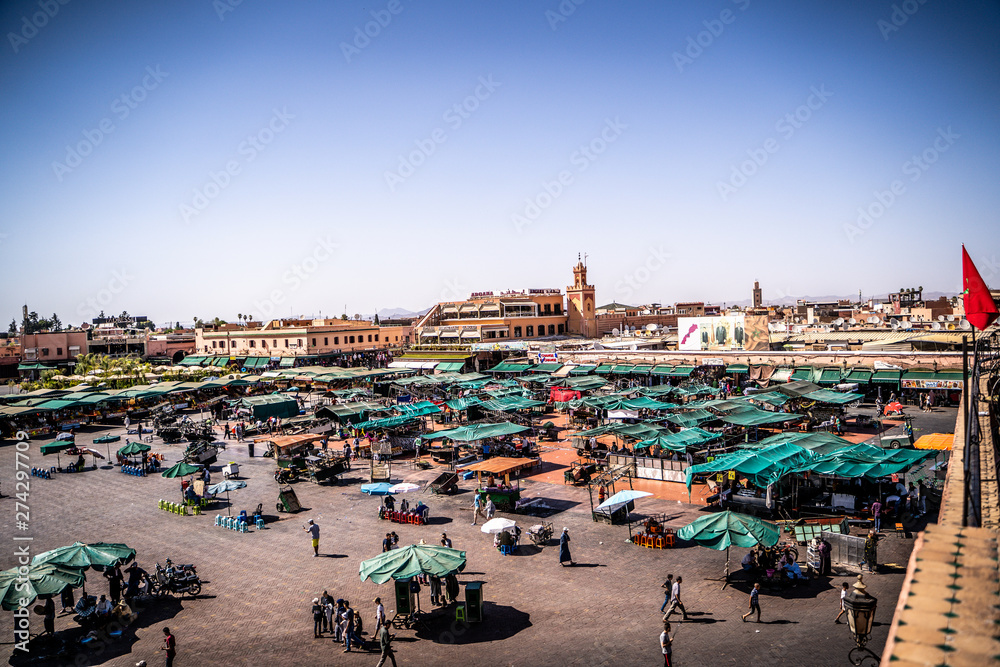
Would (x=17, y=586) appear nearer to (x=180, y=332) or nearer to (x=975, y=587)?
(x=975, y=587)

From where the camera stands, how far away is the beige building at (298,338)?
6725 centimetres

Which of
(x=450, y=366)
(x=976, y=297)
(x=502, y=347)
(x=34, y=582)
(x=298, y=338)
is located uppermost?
(x=976, y=297)

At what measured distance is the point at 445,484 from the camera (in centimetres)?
2220

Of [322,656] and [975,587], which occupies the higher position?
[975,587]

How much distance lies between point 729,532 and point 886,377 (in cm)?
2897

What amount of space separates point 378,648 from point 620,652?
14.7ft

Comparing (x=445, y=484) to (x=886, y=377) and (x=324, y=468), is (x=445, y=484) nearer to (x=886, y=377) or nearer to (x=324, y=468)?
(x=324, y=468)

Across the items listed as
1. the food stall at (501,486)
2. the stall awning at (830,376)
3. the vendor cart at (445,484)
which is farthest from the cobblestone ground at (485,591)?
the stall awning at (830,376)

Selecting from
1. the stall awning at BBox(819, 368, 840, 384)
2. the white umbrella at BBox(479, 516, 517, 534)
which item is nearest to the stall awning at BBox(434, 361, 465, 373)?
the stall awning at BBox(819, 368, 840, 384)

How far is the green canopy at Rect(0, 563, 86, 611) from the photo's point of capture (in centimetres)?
1188

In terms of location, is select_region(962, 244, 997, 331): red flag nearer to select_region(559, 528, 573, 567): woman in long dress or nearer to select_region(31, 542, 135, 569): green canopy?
select_region(559, 528, 573, 567): woman in long dress

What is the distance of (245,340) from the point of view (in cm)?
7256

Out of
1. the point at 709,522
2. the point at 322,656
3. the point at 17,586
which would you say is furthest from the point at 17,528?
the point at 709,522

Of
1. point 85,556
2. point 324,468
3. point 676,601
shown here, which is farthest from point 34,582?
point 676,601
